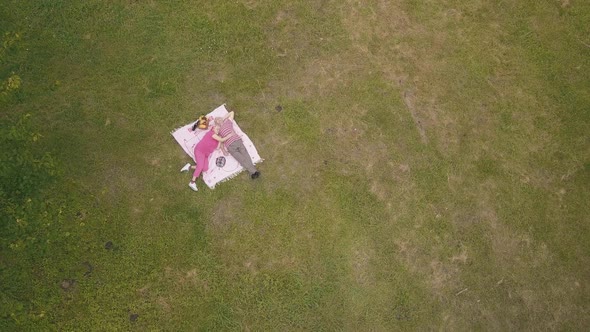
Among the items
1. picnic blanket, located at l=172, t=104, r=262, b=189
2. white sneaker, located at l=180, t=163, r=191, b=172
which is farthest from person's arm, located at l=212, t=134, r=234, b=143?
white sneaker, located at l=180, t=163, r=191, b=172

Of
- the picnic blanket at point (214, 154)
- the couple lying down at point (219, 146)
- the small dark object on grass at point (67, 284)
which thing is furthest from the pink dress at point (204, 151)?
the small dark object on grass at point (67, 284)

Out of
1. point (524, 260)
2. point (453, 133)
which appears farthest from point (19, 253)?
point (524, 260)

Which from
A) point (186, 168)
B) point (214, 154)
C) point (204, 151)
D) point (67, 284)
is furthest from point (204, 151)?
point (67, 284)

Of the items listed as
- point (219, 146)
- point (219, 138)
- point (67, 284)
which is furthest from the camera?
point (219, 146)

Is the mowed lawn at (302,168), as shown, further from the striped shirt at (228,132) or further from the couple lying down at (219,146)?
the striped shirt at (228,132)

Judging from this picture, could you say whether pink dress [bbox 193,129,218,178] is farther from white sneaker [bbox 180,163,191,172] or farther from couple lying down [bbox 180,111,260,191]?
white sneaker [bbox 180,163,191,172]

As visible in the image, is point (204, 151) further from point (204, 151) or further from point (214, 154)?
point (214, 154)
